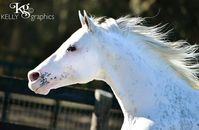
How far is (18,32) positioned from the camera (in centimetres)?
2172

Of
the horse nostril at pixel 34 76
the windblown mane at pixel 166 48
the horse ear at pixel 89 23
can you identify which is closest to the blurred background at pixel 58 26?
the windblown mane at pixel 166 48

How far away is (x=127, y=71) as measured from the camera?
502 centimetres

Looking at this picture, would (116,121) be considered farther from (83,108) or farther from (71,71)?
(71,71)

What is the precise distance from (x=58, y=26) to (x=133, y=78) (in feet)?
46.5

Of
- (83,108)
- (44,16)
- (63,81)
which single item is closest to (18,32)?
(44,16)

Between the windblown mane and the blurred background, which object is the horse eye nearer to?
the windblown mane

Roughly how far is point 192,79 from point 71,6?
12905 millimetres

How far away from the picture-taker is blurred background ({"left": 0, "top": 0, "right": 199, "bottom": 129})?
11.8m

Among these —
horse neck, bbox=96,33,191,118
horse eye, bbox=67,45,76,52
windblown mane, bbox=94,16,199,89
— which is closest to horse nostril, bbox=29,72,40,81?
horse eye, bbox=67,45,76,52

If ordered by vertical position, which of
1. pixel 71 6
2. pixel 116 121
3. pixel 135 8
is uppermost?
pixel 71 6

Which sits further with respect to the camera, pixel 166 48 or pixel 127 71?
pixel 166 48

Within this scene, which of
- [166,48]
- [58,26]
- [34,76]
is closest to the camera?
[34,76]

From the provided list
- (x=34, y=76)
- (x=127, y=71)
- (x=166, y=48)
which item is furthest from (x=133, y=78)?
(x=34, y=76)

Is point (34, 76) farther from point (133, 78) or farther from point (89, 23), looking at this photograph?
point (133, 78)
